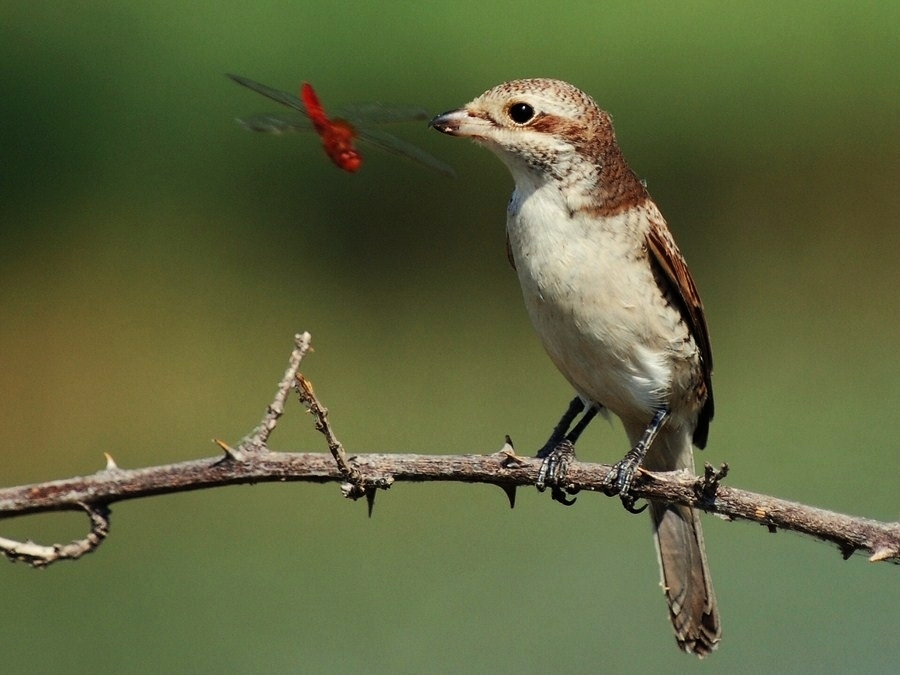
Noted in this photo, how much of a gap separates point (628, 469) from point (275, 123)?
122cm

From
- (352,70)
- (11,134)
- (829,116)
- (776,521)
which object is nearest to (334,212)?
(352,70)

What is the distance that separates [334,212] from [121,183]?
1185 mm

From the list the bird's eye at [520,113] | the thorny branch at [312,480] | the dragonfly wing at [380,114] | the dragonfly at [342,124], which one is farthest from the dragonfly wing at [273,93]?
the thorny branch at [312,480]

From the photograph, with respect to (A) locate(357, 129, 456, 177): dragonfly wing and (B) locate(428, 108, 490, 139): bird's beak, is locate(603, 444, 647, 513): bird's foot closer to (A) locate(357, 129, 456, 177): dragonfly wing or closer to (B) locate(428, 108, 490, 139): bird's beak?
(A) locate(357, 129, 456, 177): dragonfly wing

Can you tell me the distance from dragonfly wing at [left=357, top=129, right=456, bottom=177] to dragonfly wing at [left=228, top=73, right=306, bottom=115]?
0.57ft

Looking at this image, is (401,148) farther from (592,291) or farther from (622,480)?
(622,480)

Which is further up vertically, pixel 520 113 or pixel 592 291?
pixel 520 113

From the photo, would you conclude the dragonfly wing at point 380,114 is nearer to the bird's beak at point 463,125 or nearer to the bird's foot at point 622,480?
the bird's beak at point 463,125

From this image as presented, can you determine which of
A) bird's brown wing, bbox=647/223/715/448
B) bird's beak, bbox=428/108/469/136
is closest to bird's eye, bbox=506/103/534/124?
bird's beak, bbox=428/108/469/136

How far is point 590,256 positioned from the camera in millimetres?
4250

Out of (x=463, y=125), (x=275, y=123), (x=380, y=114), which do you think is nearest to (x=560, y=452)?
(x=463, y=125)

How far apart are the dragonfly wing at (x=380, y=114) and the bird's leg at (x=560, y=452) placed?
3.06 ft

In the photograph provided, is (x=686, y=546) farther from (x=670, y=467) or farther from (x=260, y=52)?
(x=260, y=52)

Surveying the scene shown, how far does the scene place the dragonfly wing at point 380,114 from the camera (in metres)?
4.16
